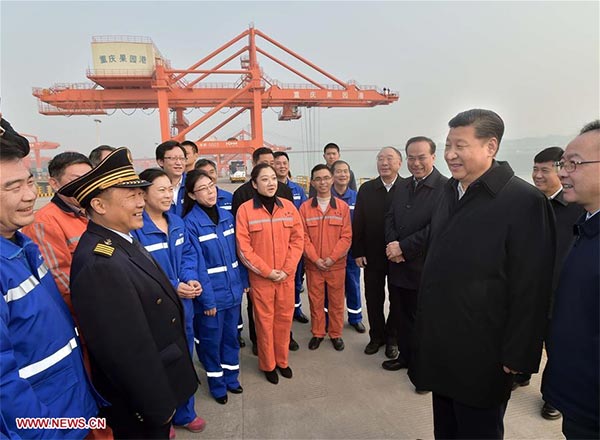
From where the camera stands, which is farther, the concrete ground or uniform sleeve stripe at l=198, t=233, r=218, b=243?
uniform sleeve stripe at l=198, t=233, r=218, b=243

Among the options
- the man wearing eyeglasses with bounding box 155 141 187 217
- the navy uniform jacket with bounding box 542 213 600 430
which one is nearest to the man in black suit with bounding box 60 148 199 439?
the man wearing eyeglasses with bounding box 155 141 187 217

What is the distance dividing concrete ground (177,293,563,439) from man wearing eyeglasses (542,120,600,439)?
3.20 ft

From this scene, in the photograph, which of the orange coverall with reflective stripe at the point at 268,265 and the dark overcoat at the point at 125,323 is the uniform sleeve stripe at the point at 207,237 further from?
the dark overcoat at the point at 125,323

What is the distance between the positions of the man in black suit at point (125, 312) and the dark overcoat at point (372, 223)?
1.89 m

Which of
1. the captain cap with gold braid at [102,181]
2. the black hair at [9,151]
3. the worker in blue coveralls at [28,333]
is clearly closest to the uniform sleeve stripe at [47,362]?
the worker in blue coveralls at [28,333]

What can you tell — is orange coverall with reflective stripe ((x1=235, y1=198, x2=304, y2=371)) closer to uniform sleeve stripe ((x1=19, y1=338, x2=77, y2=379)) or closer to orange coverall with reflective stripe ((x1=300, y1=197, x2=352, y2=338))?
orange coverall with reflective stripe ((x1=300, y1=197, x2=352, y2=338))

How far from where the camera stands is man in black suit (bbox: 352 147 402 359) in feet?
9.42

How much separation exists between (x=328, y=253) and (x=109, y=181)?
78.9 inches

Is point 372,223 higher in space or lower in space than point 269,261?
higher

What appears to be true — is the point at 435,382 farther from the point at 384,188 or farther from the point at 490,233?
the point at 384,188

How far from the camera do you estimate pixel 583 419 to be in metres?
1.12

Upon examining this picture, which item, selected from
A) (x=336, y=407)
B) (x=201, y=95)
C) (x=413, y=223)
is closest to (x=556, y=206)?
(x=413, y=223)

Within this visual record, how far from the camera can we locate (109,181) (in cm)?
127

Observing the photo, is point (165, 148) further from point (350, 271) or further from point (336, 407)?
point (336, 407)
